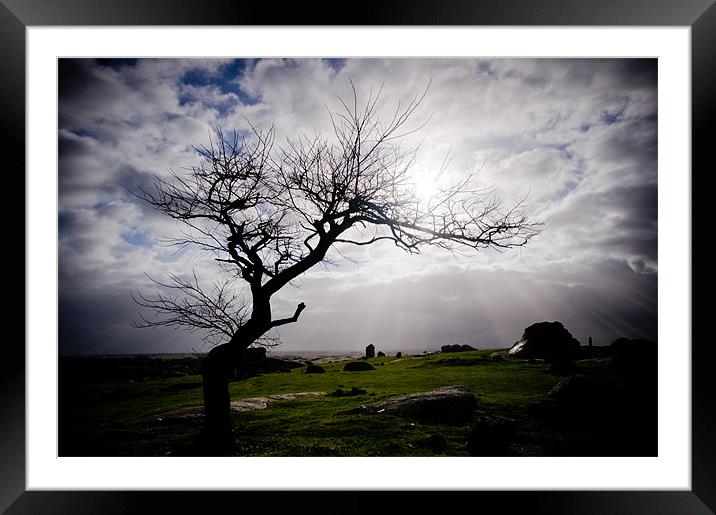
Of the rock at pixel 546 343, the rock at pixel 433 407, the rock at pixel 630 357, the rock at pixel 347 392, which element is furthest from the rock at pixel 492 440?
the rock at pixel 546 343

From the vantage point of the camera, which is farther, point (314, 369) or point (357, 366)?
point (357, 366)

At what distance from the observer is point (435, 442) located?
4309 millimetres

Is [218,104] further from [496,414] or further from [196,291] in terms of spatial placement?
[496,414]

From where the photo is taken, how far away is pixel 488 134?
4730 mm

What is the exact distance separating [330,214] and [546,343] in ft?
20.0

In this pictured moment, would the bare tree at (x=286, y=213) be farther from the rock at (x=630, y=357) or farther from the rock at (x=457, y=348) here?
the rock at (x=457, y=348)

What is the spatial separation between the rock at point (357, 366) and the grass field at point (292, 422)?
4.80 ft

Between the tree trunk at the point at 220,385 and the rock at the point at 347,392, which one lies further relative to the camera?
the rock at the point at 347,392

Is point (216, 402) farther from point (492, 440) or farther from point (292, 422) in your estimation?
point (492, 440)
